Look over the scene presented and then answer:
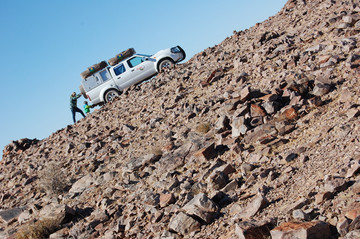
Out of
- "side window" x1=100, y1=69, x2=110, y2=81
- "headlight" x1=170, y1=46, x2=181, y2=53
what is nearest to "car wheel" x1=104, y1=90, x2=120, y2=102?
"side window" x1=100, y1=69, x2=110, y2=81

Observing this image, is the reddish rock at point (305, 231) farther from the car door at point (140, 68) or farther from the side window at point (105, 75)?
the side window at point (105, 75)

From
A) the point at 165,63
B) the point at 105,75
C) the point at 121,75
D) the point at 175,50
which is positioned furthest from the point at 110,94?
the point at 175,50

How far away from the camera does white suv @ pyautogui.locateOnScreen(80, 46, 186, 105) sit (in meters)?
18.4

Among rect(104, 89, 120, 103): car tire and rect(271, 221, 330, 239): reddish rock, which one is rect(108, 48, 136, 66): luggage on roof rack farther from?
rect(271, 221, 330, 239): reddish rock

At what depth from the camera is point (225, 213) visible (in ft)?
19.1

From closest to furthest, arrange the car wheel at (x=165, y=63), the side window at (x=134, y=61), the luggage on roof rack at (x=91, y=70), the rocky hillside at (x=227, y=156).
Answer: the rocky hillside at (x=227, y=156)
the car wheel at (x=165, y=63)
the side window at (x=134, y=61)
the luggage on roof rack at (x=91, y=70)

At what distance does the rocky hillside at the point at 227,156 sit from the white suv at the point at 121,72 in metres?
3.00

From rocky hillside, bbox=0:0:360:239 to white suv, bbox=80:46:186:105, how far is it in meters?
3.00

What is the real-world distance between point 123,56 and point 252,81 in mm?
10000

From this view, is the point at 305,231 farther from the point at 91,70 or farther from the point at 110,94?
the point at 91,70

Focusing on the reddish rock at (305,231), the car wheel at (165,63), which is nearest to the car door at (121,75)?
the car wheel at (165,63)

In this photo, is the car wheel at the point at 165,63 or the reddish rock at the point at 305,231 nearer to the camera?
the reddish rock at the point at 305,231

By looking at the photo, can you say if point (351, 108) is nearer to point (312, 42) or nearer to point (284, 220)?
point (284, 220)

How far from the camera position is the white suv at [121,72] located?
725 inches
